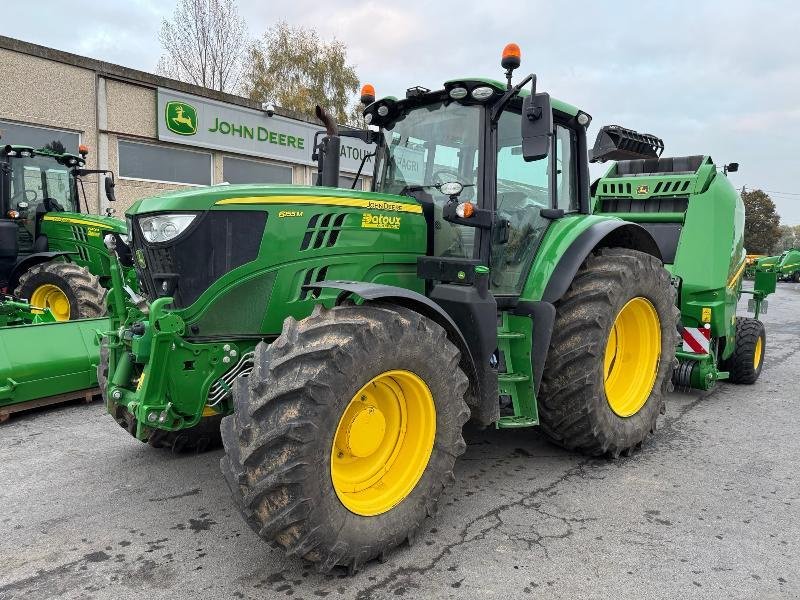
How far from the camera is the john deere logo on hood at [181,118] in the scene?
12.7m

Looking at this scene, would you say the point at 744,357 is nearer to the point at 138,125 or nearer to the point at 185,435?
the point at 185,435

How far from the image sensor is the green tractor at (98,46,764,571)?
2541 millimetres

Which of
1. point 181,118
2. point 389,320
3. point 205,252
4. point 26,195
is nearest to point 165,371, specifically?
point 205,252

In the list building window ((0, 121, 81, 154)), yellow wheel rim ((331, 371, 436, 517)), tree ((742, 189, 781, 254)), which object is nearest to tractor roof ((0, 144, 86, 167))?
building window ((0, 121, 81, 154))

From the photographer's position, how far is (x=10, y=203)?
769cm

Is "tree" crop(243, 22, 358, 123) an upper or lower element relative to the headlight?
upper

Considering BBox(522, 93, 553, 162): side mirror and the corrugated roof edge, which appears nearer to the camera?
BBox(522, 93, 553, 162): side mirror

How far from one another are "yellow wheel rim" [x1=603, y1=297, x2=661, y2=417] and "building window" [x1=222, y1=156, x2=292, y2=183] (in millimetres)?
11562

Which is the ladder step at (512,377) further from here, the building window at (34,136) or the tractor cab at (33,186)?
the building window at (34,136)

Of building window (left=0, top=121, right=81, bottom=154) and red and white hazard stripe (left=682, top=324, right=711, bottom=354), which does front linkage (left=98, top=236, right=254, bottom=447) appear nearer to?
red and white hazard stripe (left=682, top=324, right=711, bottom=354)

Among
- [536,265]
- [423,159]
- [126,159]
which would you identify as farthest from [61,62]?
[536,265]

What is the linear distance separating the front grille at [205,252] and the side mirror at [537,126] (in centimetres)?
143

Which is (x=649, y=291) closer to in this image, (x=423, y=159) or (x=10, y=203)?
(x=423, y=159)

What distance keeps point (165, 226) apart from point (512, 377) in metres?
2.09
